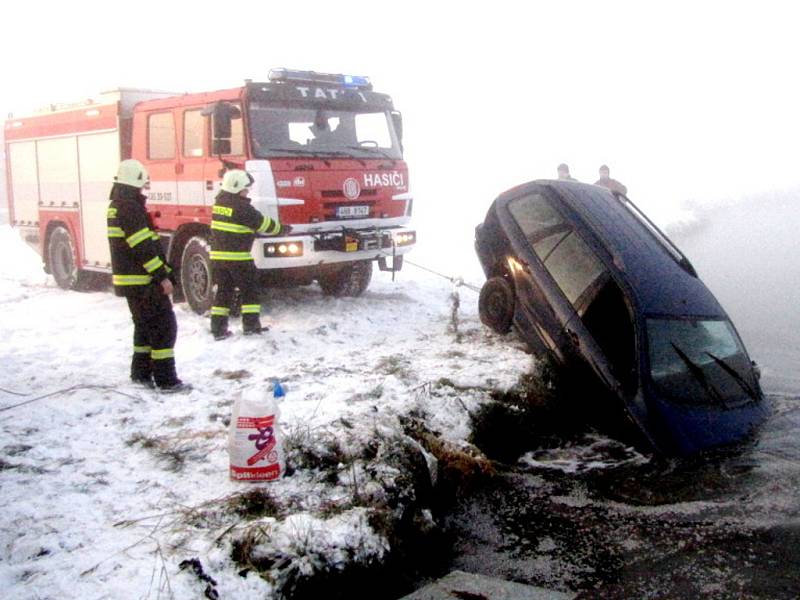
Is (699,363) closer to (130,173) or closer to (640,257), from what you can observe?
(640,257)

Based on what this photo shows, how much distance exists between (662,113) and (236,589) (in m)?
50.1

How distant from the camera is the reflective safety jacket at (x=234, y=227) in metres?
7.57

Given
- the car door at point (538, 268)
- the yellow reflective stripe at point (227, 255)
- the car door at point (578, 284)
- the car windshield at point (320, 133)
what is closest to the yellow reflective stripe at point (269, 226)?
the yellow reflective stripe at point (227, 255)

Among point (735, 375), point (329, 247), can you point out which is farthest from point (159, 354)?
point (735, 375)

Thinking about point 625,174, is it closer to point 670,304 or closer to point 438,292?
point 438,292

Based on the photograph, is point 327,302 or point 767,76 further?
point 767,76

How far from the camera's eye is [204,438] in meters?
5.20

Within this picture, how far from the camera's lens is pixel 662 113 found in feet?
159

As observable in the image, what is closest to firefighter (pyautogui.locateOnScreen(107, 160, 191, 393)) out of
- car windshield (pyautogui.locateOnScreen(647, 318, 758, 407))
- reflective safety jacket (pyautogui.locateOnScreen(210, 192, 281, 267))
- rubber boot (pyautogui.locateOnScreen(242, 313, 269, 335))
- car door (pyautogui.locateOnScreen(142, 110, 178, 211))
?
reflective safety jacket (pyautogui.locateOnScreen(210, 192, 281, 267))

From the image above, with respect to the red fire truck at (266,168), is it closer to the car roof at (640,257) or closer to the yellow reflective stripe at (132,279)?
the yellow reflective stripe at (132,279)

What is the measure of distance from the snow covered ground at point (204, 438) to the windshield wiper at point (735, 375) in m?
1.61

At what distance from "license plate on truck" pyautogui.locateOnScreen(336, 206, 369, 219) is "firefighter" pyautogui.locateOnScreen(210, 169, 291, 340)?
0.96 meters

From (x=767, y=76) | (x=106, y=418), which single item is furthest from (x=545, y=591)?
(x=767, y=76)

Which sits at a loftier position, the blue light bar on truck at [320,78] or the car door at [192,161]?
the blue light bar on truck at [320,78]
